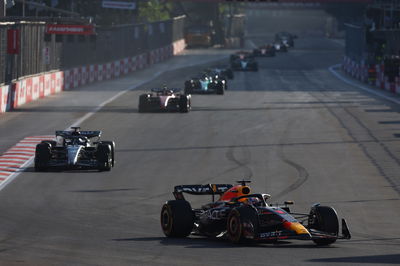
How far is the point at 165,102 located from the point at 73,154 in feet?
56.7

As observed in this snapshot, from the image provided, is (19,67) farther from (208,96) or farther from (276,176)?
(276,176)

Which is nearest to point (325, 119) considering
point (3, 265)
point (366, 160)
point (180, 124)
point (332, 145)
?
point (180, 124)

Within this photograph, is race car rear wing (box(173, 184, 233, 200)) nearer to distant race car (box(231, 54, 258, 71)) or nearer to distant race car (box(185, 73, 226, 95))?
distant race car (box(185, 73, 226, 95))

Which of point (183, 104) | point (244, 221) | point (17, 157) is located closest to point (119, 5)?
point (183, 104)

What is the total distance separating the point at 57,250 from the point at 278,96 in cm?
3958

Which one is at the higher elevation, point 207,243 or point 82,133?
point 82,133

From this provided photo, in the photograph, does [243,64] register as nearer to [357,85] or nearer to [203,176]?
[357,85]

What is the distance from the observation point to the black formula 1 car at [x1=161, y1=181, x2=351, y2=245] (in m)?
15.2

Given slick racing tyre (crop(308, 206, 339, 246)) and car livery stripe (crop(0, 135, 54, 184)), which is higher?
slick racing tyre (crop(308, 206, 339, 246))

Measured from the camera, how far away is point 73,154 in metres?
24.7

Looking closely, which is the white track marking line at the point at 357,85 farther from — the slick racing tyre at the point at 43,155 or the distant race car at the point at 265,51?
the slick racing tyre at the point at 43,155

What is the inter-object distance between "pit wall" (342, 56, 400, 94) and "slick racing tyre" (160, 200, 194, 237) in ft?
127

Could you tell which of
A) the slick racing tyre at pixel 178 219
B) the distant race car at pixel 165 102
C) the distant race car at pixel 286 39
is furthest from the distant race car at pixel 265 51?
the slick racing tyre at pixel 178 219

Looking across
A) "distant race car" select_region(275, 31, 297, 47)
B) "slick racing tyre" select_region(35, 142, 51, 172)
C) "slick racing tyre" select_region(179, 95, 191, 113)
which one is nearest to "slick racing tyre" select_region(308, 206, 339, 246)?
"slick racing tyre" select_region(35, 142, 51, 172)
